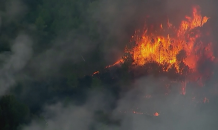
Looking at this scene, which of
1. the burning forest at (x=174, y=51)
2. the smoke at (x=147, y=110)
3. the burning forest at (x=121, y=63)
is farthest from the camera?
the burning forest at (x=174, y=51)

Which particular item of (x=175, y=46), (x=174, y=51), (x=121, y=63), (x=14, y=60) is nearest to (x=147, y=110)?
(x=121, y=63)

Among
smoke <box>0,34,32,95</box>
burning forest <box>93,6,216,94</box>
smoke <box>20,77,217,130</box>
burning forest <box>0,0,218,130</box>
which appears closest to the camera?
smoke <box>0,34,32,95</box>

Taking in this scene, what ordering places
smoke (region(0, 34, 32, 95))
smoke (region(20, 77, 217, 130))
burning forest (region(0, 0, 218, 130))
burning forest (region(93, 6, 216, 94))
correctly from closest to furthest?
smoke (region(0, 34, 32, 95))
burning forest (region(0, 0, 218, 130))
smoke (region(20, 77, 217, 130))
burning forest (region(93, 6, 216, 94))

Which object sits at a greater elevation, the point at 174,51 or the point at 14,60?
the point at 174,51

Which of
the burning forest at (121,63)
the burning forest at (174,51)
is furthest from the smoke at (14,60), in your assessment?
the burning forest at (174,51)

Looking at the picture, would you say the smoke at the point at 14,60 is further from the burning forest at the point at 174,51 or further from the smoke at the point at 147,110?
the burning forest at the point at 174,51

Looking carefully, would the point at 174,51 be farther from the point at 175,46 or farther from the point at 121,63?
the point at 121,63

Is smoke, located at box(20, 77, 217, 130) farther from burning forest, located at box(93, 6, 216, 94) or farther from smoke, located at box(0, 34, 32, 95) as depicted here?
smoke, located at box(0, 34, 32, 95)

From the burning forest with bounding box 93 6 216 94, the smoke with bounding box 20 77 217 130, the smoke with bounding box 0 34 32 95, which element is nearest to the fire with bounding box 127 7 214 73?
the burning forest with bounding box 93 6 216 94

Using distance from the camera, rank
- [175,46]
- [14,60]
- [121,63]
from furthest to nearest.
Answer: [175,46] < [121,63] < [14,60]
